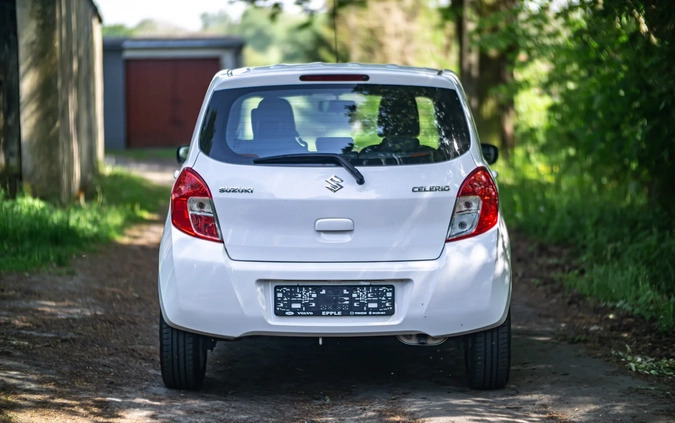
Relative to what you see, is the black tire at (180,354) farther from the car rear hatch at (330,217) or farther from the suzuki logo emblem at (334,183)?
the suzuki logo emblem at (334,183)

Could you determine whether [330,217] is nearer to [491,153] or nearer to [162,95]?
[491,153]

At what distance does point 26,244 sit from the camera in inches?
375

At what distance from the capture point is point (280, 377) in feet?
20.4

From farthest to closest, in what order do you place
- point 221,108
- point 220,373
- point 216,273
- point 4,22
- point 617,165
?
point 617,165 < point 4,22 < point 220,373 < point 221,108 < point 216,273

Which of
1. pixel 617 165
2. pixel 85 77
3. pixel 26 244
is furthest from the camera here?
pixel 85 77

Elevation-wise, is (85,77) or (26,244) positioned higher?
(26,244)

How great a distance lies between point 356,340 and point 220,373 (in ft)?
4.22

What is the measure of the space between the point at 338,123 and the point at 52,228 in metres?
5.23

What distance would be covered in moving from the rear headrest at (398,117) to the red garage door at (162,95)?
88.4 feet

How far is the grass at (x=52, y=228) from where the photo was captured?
933 centimetres

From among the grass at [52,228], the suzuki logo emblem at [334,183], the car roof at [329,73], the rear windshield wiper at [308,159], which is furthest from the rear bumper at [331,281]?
the grass at [52,228]

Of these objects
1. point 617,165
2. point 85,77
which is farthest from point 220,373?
point 85,77

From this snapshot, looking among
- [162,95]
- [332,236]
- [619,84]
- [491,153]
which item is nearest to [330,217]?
[332,236]

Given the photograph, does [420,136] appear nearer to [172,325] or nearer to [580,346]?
[172,325]
